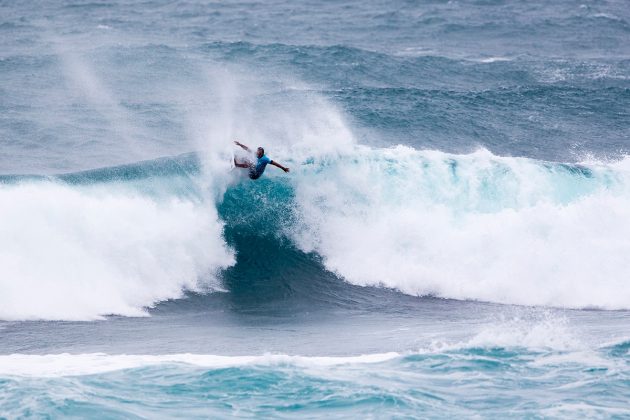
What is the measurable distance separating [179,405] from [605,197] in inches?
558

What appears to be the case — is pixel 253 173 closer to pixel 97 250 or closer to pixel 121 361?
pixel 97 250

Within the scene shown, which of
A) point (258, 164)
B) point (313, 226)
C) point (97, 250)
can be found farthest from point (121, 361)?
point (313, 226)

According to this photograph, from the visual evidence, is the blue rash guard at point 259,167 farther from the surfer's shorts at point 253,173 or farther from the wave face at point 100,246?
the wave face at point 100,246

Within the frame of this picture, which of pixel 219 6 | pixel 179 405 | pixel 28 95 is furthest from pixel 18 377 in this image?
pixel 219 6

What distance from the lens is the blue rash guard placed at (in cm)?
1994

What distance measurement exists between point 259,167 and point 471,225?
608 cm

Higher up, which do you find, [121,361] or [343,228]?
[343,228]

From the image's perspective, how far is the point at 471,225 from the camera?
23453 mm

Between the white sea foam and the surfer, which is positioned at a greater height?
the surfer

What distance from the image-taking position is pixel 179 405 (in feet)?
45.8

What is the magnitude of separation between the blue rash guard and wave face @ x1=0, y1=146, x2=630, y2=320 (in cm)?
230

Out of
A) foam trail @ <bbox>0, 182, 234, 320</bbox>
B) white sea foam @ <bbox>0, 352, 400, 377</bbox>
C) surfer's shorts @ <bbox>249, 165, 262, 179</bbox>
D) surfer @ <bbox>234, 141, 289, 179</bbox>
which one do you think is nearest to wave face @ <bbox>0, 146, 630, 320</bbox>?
foam trail @ <bbox>0, 182, 234, 320</bbox>

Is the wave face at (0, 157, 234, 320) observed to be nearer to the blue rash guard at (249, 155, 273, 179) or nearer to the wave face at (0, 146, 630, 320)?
the wave face at (0, 146, 630, 320)

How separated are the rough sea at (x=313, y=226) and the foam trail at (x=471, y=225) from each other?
0.06 metres
